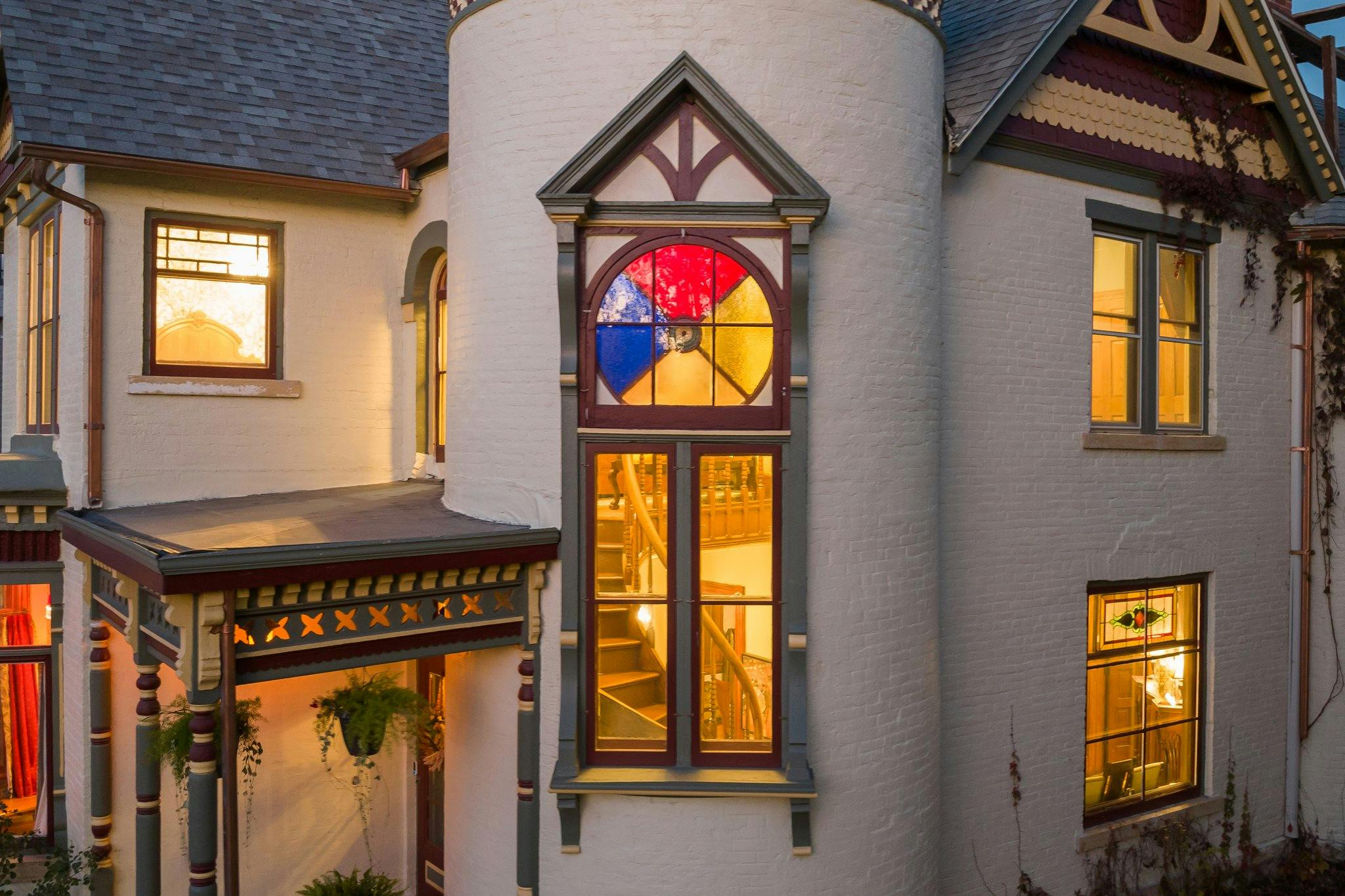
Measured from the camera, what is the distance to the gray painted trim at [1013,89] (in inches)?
301

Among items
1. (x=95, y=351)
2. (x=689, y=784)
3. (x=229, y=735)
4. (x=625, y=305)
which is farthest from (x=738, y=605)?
(x=95, y=351)

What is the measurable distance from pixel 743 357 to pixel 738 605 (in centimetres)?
152

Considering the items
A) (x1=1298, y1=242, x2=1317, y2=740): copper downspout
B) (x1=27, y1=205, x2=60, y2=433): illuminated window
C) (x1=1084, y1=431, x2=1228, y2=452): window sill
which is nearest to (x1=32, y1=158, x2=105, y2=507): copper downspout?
(x1=27, y1=205, x2=60, y2=433): illuminated window

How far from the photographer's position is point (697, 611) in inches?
259

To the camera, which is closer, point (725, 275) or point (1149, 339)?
point (725, 275)

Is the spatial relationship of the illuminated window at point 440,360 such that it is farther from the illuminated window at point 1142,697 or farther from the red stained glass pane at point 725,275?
the illuminated window at point 1142,697

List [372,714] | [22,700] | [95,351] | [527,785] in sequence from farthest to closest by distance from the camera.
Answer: [22,700], [95,351], [372,714], [527,785]

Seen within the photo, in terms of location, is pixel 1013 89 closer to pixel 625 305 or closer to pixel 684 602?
pixel 625 305

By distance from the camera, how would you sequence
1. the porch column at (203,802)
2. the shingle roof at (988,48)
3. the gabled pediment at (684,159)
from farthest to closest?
the shingle roof at (988,48)
the gabled pediment at (684,159)
the porch column at (203,802)

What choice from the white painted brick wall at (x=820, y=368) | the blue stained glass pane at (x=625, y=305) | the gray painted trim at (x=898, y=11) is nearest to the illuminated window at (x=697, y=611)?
the white painted brick wall at (x=820, y=368)

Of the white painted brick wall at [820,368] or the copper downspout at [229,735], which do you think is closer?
the copper downspout at [229,735]

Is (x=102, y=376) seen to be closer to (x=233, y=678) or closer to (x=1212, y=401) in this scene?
(x=233, y=678)

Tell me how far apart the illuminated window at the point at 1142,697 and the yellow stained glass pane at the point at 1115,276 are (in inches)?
92.0

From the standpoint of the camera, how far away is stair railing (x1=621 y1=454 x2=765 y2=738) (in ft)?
21.7
